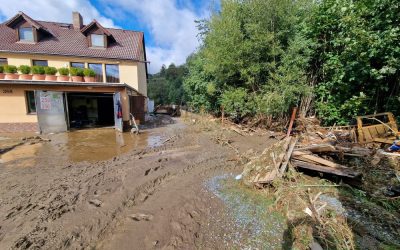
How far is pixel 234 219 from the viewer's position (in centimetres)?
353

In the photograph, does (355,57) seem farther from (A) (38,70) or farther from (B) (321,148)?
(A) (38,70)

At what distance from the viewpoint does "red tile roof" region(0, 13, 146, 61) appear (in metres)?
14.8

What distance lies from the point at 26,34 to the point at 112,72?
710 centimetres

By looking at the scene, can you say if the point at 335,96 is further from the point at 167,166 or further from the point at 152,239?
the point at 152,239

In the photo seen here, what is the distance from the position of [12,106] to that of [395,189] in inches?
686

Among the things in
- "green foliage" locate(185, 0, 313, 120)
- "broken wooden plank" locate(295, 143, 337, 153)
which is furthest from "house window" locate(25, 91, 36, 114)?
"broken wooden plank" locate(295, 143, 337, 153)

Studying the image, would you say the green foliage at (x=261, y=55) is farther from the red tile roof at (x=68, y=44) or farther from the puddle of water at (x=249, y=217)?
the red tile roof at (x=68, y=44)

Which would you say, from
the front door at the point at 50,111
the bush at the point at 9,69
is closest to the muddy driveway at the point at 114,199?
the front door at the point at 50,111

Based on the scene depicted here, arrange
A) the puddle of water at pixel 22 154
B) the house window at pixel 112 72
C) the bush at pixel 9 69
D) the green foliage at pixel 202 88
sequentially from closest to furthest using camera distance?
the puddle of water at pixel 22 154 → the bush at pixel 9 69 → the green foliage at pixel 202 88 → the house window at pixel 112 72

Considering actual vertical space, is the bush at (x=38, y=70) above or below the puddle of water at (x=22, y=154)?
above

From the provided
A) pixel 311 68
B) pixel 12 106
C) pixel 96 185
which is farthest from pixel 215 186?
pixel 12 106

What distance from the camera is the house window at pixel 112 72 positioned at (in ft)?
53.7

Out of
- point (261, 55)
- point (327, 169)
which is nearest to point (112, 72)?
point (261, 55)

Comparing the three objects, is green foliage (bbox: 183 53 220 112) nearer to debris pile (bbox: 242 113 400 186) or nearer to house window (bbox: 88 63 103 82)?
house window (bbox: 88 63 103 82)
